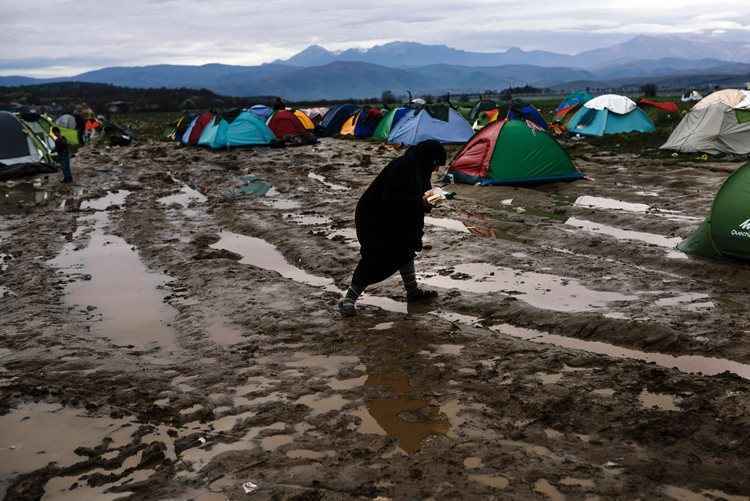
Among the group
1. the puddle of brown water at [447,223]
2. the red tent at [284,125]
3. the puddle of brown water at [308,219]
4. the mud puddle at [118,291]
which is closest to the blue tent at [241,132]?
the red tent at [284,125]

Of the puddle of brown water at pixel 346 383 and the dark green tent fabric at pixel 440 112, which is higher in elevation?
the dark green tent fabric at pixel 440 112

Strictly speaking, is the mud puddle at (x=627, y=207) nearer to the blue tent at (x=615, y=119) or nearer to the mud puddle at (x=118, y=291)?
the mud puddle at (x=118, y=291)

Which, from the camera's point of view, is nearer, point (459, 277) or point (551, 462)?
point (551, 462)

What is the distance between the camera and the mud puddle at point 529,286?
6.80m

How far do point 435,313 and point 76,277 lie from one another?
504 centimetres

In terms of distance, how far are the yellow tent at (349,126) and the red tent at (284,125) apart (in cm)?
280

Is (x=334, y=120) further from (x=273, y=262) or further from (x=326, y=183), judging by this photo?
(x=273, y=262)

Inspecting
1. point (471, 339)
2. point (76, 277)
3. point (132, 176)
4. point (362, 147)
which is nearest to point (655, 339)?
point (471, 339)

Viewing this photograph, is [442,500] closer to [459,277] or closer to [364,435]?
[364,435]

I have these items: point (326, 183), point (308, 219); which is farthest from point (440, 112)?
point (308, 219)

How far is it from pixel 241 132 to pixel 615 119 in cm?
1467

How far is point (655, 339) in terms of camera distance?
570 centimetres

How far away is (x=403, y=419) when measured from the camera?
457 centimetres

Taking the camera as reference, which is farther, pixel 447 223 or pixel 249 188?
pixel 249 188
